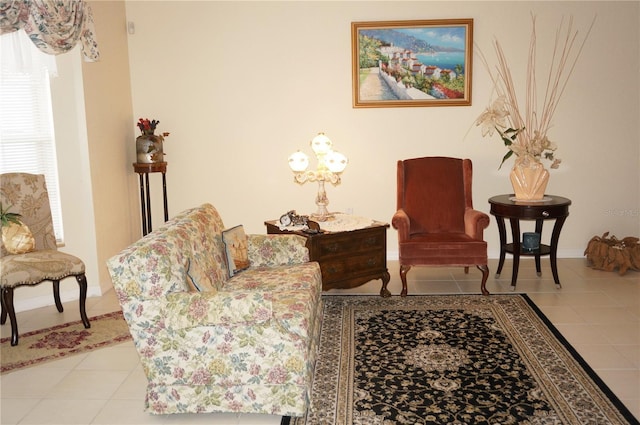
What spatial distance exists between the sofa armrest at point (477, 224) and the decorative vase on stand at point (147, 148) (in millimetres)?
2817

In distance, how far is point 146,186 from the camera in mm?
5680

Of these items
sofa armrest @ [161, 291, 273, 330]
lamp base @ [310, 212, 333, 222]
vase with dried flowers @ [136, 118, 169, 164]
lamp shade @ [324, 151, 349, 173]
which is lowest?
sofa armrest @ [161, 291, 273, 330]

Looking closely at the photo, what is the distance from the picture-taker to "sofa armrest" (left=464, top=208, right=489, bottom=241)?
4.68 meters

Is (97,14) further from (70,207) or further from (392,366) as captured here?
(392,366)

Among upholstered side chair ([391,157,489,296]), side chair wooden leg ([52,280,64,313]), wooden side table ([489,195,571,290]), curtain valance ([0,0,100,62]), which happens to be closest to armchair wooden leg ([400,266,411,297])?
upholstered side chair ([391,157,489,296])

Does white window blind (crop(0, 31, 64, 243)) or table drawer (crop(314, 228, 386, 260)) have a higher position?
white window blind (crop(0, 31, 64, 243))

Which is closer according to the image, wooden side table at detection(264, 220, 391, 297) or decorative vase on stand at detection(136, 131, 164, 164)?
wooden side table at detection(264, 220, 391, 297)

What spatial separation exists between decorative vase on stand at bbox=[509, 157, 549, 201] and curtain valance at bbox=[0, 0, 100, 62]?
3540 millimetres

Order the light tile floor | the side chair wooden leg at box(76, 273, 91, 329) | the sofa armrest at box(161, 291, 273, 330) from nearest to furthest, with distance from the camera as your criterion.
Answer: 1. the sofa armrest at box(161, 291, 273, 330)
2. the light tile floor
3. the side chair wooden leg at box(76, 273, 91, 329)

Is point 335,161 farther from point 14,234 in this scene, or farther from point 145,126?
point 14,234

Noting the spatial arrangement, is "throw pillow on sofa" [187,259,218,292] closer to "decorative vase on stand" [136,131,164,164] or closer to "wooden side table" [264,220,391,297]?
"wooden side table" [264,220,391,297]

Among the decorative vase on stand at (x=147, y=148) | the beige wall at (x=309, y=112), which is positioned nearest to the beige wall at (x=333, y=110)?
the beige wall at (x=309, y=112)

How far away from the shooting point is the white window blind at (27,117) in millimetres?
4496

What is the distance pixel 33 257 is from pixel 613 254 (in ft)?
15.0
